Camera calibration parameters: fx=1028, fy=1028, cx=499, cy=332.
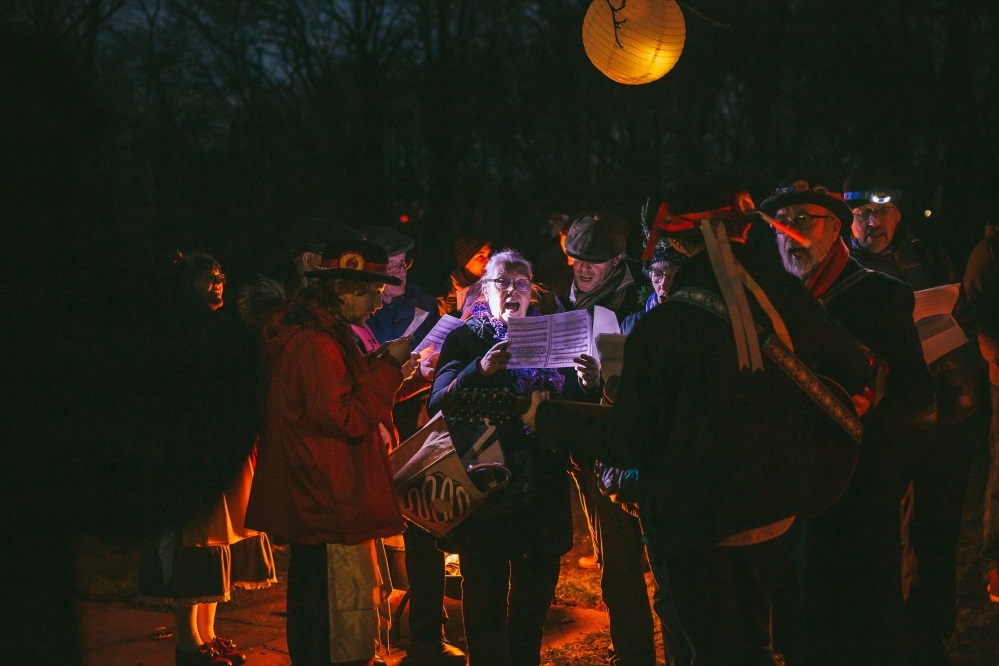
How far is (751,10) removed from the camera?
19.3 metres

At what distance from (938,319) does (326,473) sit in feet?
9.36

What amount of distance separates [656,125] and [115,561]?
51.7ft

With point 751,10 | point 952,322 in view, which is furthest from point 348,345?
point 751,10

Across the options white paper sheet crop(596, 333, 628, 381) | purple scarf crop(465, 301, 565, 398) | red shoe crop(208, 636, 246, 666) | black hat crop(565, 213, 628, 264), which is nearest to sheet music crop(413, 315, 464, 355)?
purple scarf crop(465, 301, 565, 398)

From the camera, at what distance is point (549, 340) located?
439cm

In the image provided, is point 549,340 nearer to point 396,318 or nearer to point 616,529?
point 616,529

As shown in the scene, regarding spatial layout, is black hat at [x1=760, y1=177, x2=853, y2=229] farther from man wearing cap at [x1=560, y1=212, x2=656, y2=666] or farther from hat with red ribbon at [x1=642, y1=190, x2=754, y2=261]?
man wearing cap at [x1=560, y1=212, x2=656, y2=666]

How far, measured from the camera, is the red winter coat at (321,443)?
4.16m

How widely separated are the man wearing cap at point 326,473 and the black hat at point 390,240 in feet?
6.61

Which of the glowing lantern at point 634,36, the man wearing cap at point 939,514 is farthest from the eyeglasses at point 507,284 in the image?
the glowing lantern at point 634,36

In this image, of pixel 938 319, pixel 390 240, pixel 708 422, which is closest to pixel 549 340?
pixel 708 422

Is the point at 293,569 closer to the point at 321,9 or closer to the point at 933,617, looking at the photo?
the point at 933,617

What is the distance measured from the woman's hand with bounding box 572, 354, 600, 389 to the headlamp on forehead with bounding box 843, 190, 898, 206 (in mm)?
2138

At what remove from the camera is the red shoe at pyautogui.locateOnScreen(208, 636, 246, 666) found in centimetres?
526
